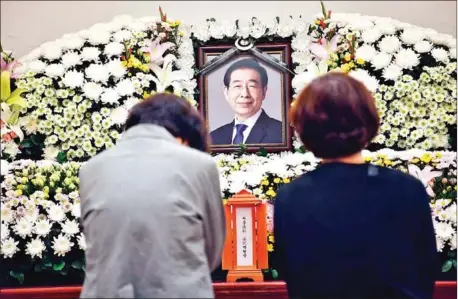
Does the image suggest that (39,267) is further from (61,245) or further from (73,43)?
(73,43)

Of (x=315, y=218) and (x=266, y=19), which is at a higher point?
(x=266, y=19)

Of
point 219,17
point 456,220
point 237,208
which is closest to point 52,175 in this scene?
point 237,208

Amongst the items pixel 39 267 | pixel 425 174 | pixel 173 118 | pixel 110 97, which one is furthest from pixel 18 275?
pixel 425 174

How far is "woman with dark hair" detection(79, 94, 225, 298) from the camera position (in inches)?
68.5

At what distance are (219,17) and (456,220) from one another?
202cm

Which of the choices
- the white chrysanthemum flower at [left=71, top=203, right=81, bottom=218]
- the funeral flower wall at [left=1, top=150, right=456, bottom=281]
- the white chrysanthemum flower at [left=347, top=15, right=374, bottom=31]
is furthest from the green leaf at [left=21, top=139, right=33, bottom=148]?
the white chrysanthemum flower at [left=347, top=15, right=374, bottom=31]

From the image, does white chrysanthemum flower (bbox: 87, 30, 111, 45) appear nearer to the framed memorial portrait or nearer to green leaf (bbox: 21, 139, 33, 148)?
the framed memorial portrait

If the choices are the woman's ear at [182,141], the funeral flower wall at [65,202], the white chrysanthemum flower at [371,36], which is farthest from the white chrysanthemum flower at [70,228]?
the white chrysanthemum flower at [371,36]

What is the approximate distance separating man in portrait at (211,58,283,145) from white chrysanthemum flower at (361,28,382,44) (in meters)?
0.60

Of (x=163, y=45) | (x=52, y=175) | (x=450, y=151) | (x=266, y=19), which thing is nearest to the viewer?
(x=52, y=175)

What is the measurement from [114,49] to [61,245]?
1.23m

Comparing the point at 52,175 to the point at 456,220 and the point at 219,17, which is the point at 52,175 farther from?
the point at 456,220

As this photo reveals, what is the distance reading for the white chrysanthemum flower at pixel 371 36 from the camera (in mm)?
3617

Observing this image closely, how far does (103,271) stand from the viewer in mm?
1777
